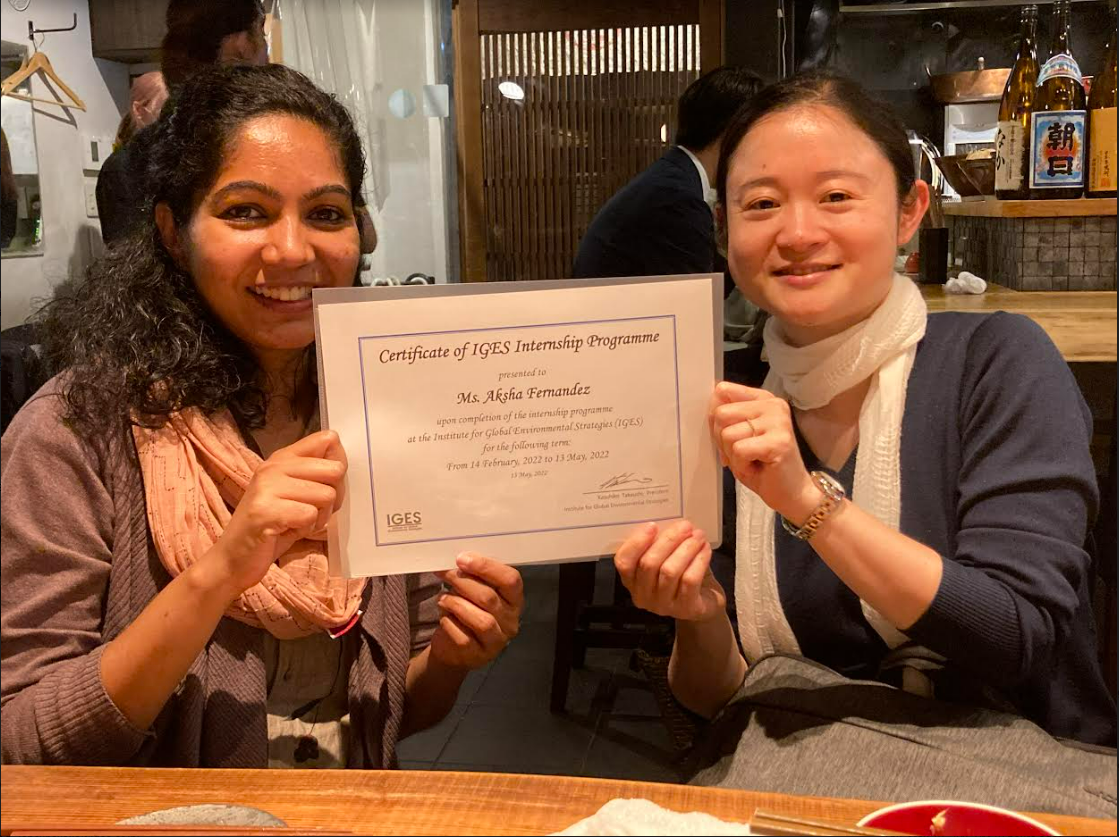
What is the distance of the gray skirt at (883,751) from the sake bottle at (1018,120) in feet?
2.40

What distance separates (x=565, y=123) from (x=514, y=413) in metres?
0.54

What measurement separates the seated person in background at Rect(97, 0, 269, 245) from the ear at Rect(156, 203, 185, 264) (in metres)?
0.04

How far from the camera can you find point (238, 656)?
1109 mm

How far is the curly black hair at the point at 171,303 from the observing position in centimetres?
109

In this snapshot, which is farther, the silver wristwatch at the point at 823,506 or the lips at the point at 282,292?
the lips at the point at 282,292

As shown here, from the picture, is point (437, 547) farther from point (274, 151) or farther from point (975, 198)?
point (975, 198)

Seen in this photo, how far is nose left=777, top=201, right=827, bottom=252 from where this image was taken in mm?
1022

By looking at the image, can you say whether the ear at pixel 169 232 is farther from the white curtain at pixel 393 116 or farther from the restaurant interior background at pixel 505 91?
the white curtain at pixel 393 116

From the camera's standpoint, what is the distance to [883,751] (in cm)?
89

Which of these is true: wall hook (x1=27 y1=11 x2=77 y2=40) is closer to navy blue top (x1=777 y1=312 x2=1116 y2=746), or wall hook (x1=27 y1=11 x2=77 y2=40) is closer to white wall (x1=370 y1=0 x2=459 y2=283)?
white wall (x1=370 y1=0 x2=459 y2=283)

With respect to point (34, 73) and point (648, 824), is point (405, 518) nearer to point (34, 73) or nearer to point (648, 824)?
point (648, 824)

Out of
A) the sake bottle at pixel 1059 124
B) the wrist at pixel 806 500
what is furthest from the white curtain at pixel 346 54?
the sake bottle at pixel 1059 124

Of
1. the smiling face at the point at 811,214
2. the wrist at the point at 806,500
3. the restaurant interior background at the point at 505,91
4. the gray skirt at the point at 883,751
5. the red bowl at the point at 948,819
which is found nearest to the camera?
the red bowl at the point at 948,819

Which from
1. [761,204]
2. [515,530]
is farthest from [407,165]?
[515,530]
